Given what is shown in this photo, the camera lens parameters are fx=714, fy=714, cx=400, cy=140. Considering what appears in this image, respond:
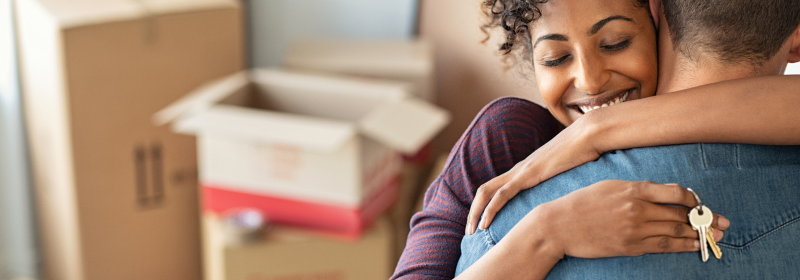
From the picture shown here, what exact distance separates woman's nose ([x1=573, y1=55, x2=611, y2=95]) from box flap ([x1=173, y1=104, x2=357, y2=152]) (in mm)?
920

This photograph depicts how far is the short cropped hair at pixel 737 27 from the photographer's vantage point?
0.62 m

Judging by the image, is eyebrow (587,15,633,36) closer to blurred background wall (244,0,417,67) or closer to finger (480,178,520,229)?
finger (480,178,520,229)

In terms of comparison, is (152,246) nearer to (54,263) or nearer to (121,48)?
(54,263)

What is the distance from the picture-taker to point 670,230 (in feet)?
1.85

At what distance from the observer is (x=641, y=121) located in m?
0.64

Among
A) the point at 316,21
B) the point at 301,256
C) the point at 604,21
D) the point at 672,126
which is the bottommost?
the point at 301,256

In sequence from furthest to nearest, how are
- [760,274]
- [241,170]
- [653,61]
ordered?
1. [241,170]
2. [653,61]
3. [760,274]

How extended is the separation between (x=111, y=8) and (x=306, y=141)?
2.46 feet

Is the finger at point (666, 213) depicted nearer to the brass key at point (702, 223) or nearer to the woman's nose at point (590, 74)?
the brass key at point (702, 223)

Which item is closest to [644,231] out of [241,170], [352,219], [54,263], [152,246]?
[352,219]

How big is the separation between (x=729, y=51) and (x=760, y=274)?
0.20 meters

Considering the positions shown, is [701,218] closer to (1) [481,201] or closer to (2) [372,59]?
(1) [481,201]

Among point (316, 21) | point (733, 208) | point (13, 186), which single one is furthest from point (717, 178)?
point (13, 186)

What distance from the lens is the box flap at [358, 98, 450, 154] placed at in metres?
1.66
